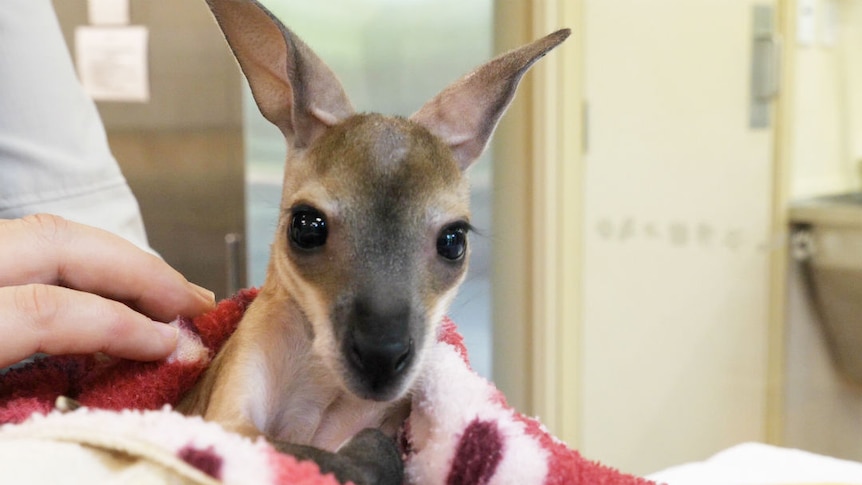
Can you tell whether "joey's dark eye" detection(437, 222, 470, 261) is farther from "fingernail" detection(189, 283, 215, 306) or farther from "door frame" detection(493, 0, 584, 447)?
"door frame" detection(493, 0, 584, 447)

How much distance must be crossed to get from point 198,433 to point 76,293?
0.23 metres

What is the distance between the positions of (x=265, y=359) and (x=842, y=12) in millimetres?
2548

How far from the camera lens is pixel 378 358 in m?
0.61

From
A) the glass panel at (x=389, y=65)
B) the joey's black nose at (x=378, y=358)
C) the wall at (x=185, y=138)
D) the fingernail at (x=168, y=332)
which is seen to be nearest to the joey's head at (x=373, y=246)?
the joey's black nose at (x=378, y=358)

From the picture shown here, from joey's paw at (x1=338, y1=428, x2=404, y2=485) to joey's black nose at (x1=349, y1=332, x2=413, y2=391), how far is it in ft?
0.13

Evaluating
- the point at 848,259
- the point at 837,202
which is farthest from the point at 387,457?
the point at 837,202

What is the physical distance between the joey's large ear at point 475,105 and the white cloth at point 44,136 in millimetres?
369

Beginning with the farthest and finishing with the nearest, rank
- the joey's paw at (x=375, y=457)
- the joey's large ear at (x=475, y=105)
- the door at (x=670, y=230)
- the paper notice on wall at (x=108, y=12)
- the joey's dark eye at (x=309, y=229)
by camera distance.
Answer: the door at (x=670, y=230) → the paper notice on wall at (x=108, y=12) → the joey's large ear at (x=475, y=105) → the joey's dark eye at (x=309, y=229) → the joey's paw at (x=375, y=457)

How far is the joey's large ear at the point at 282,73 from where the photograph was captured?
2.46ft

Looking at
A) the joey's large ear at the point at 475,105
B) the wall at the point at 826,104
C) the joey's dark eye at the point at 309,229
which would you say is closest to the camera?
the joey's dark eye at the point at 309,229

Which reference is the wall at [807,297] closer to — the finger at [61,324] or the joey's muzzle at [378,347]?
the joey's muzzle at [378,347]

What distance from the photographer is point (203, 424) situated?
0.48 meters

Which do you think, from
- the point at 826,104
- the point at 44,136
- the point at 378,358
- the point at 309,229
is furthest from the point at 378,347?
the point at 826,104

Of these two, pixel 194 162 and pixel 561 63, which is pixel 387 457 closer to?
pixel 194 162
